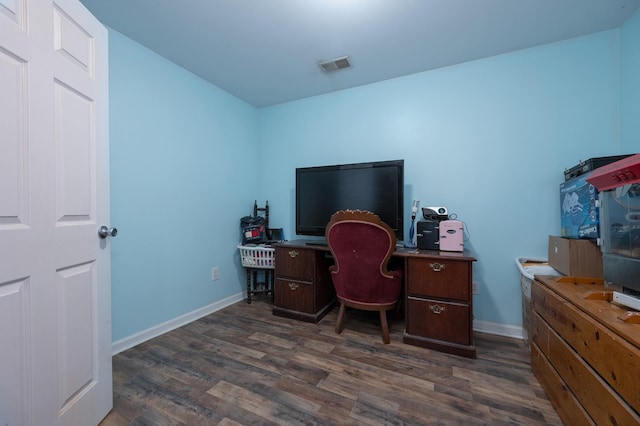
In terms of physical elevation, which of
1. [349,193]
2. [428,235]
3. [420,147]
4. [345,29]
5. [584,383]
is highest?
[345,29]

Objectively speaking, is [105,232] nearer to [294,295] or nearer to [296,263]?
[296,263]

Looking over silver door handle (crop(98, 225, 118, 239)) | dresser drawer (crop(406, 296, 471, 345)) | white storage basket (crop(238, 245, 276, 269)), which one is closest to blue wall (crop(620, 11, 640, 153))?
dresser drawer (crop(406, 296, 471, 345))

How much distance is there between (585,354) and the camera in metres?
0.92

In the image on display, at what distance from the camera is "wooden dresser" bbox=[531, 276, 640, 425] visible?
0.72 metres

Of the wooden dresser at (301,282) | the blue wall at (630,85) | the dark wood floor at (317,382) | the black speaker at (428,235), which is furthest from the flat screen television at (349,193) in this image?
the blue wall at (630,85)

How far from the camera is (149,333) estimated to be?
6.30ft

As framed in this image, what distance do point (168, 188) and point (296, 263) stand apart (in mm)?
1320

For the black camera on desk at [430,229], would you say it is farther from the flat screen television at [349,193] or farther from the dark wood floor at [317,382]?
the dark wood floor at [317,382]

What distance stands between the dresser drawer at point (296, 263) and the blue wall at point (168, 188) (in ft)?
2.41

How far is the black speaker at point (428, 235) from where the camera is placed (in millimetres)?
1940

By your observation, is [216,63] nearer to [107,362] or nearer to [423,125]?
[423,125]

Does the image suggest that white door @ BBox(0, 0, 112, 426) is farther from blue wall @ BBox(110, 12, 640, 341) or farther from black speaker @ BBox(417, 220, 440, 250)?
black speaker @ BBox(417, 220, 440, 250)

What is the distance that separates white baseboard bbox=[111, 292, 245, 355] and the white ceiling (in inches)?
90.3

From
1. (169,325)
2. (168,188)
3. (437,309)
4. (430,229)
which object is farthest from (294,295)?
(168,188)
